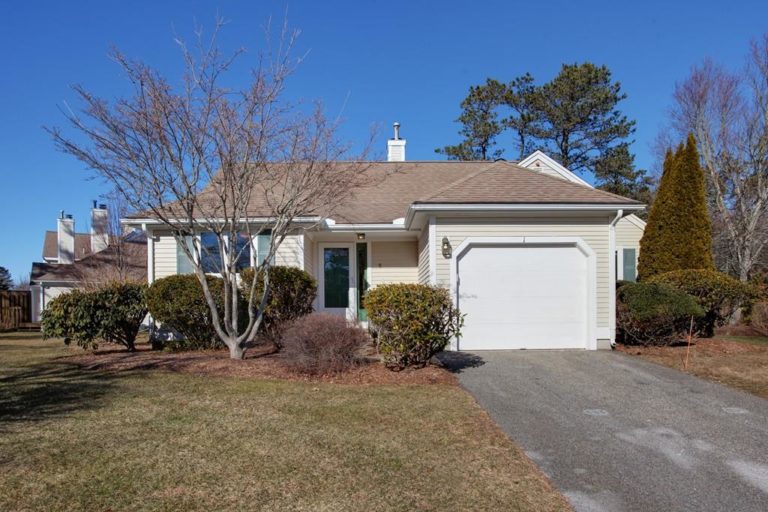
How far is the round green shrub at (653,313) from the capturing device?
34.8 feet

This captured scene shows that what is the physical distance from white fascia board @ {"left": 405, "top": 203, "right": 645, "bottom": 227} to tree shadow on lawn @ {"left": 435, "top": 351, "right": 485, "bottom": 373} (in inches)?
107

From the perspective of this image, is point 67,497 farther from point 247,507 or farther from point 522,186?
point 522,186

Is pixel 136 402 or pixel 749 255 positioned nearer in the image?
pixel 136 402

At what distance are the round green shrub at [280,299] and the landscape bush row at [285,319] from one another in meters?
0.02

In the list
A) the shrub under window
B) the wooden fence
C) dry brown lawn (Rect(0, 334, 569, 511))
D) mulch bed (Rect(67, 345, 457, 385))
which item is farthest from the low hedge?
the wooden fence

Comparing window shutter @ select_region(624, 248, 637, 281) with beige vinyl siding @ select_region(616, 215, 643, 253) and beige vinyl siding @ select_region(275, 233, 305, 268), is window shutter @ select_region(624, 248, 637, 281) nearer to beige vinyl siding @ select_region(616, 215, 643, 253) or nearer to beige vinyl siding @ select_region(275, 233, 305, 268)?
beige vinyl siding @ select_region(616, 215, 643, 253)

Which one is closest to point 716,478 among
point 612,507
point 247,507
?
point 612,507

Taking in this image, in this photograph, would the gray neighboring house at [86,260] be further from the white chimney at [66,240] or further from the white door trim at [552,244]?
the white door trim at [552,244]

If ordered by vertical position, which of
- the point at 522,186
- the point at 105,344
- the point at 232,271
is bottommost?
the point at 105,344

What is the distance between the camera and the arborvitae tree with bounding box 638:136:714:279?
15000mm

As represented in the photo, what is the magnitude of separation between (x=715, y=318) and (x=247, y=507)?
12124 millimetres

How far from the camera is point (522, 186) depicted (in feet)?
36.7

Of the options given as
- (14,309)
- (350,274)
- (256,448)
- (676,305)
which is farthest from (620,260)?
(14,309)

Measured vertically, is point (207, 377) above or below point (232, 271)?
below
